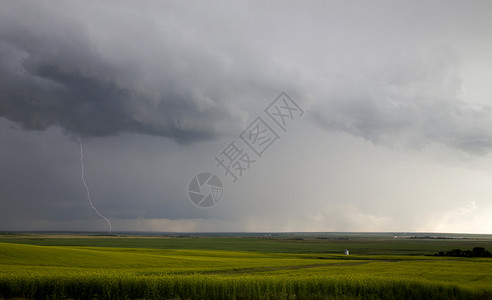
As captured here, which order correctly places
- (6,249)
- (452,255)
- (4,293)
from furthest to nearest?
(452,255), (6,249), (4,293)

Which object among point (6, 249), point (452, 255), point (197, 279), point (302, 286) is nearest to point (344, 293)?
point (302, 286)

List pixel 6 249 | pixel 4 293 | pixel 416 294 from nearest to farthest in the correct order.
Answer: pixel 4 293, pixel 416 294, pixel 6 249

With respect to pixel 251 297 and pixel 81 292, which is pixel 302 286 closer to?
pixel 251 297

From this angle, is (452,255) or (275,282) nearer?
(275,282)

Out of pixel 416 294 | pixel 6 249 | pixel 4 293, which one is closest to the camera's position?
pixel 4 293

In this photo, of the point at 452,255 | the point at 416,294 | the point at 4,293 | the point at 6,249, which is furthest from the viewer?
the point at 452,255

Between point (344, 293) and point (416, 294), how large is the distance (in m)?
5.45

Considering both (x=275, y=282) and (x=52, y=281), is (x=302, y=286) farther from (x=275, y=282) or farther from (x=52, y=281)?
(x=52, y=281)

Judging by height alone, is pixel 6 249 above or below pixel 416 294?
above

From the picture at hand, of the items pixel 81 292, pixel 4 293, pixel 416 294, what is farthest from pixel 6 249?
pixel 416 294

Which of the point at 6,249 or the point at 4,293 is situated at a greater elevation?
the point at 6,249

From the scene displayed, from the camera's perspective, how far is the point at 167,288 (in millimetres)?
26797

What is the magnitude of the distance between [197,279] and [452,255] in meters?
67.1

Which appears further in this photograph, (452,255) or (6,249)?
(452,255)
